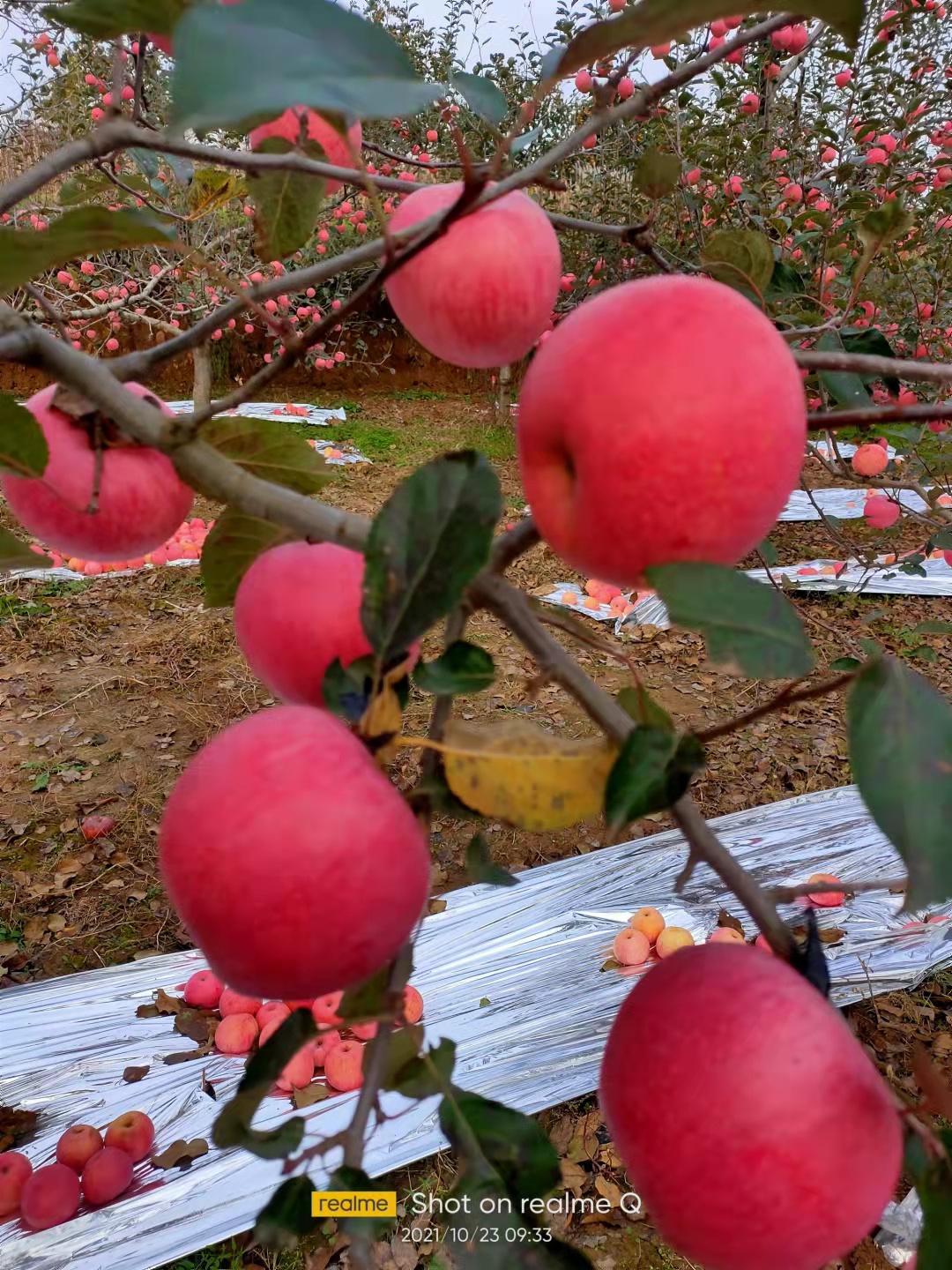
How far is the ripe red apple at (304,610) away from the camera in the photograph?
1.75ft

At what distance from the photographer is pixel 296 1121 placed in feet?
1.40

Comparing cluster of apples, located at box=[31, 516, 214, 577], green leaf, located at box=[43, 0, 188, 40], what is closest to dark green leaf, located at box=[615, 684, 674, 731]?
green leaf, located at box=[43, 0, 188, 40]

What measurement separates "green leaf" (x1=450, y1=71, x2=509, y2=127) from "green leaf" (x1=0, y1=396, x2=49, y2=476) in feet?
1.45

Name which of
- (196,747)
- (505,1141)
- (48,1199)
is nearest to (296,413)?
(196,747)

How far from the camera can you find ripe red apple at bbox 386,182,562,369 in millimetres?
577

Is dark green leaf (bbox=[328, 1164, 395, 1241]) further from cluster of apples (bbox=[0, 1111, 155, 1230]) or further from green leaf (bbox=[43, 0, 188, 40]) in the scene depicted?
cluster of apples (bbox=[0, 1111, 155, 1230])

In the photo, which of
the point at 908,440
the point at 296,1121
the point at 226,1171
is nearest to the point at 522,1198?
the point at 296,1121

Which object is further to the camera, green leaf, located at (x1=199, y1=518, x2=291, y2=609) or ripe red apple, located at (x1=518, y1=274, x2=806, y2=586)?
green leaf, located at (x1=199, y1=518, x2=291, y2=609)

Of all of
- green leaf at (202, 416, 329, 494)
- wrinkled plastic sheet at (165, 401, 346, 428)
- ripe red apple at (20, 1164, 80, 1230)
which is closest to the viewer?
green leaf at (202, 416, 329, 494)

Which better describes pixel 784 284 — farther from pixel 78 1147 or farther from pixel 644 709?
pixel 78 1147

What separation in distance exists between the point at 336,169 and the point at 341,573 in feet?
0.85

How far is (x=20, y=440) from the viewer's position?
0.50m

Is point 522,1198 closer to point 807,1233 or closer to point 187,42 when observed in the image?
point 807,1233

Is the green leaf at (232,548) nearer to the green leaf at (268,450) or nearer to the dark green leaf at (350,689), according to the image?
the green leaf at (268,450)
